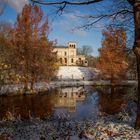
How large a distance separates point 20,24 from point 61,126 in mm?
20424

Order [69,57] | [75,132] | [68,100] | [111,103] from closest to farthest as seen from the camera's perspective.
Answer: [75,132] < [111,103] < [68,100] < [69,57]

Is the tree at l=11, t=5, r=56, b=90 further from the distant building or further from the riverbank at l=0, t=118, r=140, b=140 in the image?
the distant building

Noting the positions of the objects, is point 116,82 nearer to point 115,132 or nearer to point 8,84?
point 8,84

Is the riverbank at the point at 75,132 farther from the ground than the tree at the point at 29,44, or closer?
closer

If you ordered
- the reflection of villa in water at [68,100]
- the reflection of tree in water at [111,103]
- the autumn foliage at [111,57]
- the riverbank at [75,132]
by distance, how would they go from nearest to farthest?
1. the riverbank at [75,132]
2. the reflection of tree in water at [111,103]
3. the reflection of villa in water at [68,100]
4. the autumn foliage at [111,57]

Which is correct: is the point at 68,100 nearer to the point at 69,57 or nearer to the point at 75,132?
the point at 75,132

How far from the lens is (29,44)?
94.2ft

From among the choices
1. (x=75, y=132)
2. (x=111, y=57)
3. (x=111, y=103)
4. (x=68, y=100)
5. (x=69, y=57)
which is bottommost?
(x=111, y=103)

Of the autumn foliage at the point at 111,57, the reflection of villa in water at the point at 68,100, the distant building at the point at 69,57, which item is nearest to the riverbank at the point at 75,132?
the reflection of villa in water at the point at 68,100

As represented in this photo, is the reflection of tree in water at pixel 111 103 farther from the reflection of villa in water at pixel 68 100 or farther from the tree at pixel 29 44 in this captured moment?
the tree at pixel 29 44

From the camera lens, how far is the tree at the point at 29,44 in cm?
2853

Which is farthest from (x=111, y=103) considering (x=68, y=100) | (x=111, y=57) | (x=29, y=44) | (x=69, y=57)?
(x=69, y=57)

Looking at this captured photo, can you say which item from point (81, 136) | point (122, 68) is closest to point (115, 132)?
point (81, 136)

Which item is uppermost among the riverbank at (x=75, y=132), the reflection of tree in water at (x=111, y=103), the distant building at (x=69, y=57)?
the distant building at (x=69, y=57)
